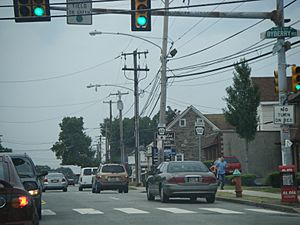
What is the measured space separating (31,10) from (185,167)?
25.0 feet

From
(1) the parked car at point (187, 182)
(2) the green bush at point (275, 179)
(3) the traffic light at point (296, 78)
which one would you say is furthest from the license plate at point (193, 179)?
(2) the green bush at point (275, 179)

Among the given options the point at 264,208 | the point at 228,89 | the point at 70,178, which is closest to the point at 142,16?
the point at 264,208

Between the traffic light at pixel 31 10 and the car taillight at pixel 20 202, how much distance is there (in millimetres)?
Answer: 9092

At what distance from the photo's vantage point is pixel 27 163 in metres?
15.3

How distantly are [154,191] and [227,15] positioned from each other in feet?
23.8

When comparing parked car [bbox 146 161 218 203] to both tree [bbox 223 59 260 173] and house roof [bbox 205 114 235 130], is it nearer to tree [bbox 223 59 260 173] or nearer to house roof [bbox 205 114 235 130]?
tree [bbox 223 59 260 173]

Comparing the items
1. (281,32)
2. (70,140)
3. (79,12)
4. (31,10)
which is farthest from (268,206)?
(70,140)

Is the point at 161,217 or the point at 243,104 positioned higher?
the point at 243,104

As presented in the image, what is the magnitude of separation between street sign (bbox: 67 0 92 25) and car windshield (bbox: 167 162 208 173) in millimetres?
6046

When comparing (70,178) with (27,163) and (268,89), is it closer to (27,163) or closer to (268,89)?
(268,89)

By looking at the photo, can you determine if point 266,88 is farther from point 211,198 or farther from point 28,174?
point 28,174

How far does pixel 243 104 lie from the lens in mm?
45562

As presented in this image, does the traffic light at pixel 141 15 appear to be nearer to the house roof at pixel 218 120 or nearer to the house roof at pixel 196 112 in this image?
the house roof at pixel 218 120

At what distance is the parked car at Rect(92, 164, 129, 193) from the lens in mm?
32781
